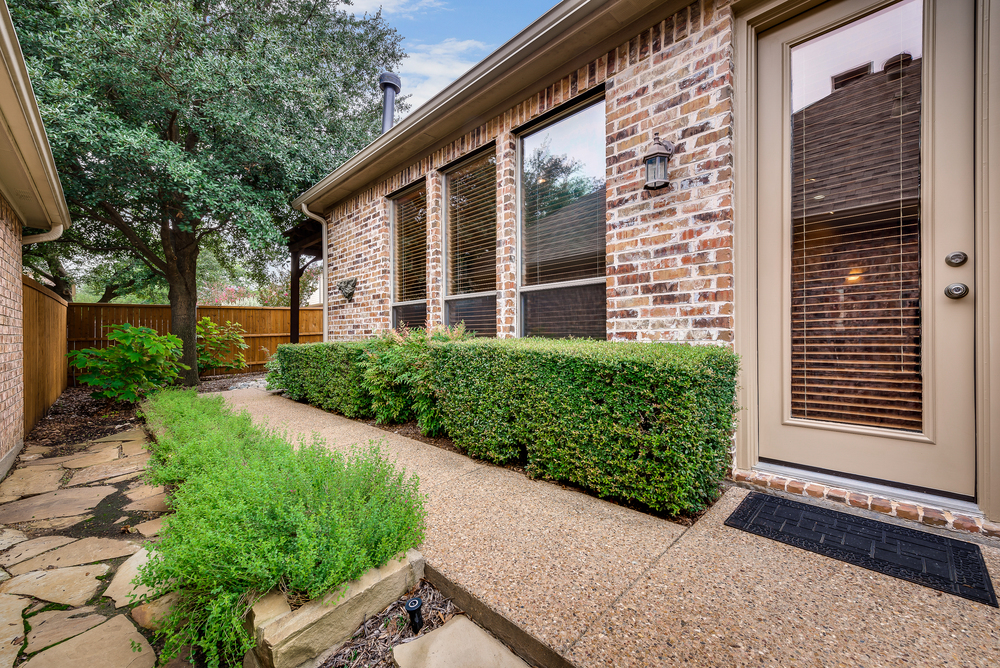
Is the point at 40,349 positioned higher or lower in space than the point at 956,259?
lower

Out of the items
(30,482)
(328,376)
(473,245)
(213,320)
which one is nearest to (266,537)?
(30,482)

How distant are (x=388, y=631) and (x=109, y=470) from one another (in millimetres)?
3332

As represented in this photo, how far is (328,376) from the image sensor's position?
15.7 ft

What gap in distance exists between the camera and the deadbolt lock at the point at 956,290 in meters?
1.90

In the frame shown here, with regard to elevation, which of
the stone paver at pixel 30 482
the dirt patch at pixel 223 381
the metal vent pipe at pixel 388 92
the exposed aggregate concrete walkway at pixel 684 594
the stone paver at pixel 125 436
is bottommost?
the stone paver at pixel 30 482

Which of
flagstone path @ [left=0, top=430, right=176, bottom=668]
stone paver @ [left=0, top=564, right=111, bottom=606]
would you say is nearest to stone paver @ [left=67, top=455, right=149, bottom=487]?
flagstone path @ [left=0, top=430, right=176, bottom=668]

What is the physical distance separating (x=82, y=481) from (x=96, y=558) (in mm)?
1464

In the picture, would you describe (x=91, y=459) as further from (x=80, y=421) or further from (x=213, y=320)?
(x=213, y=320)

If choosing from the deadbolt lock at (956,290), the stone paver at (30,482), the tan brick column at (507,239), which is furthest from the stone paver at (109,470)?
the deadbolt lock at (956,290)

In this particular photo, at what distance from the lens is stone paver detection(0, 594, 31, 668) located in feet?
4.52

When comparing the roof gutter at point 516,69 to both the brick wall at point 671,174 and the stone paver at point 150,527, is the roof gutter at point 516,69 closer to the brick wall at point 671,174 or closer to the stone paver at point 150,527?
the brick wall at point 671,174

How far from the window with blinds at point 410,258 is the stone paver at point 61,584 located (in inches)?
137

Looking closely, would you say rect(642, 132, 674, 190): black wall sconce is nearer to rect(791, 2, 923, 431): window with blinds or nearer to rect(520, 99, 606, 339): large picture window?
rect(520, 99, 606, 339): large picture window

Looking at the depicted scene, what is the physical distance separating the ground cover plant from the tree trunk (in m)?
6.68
